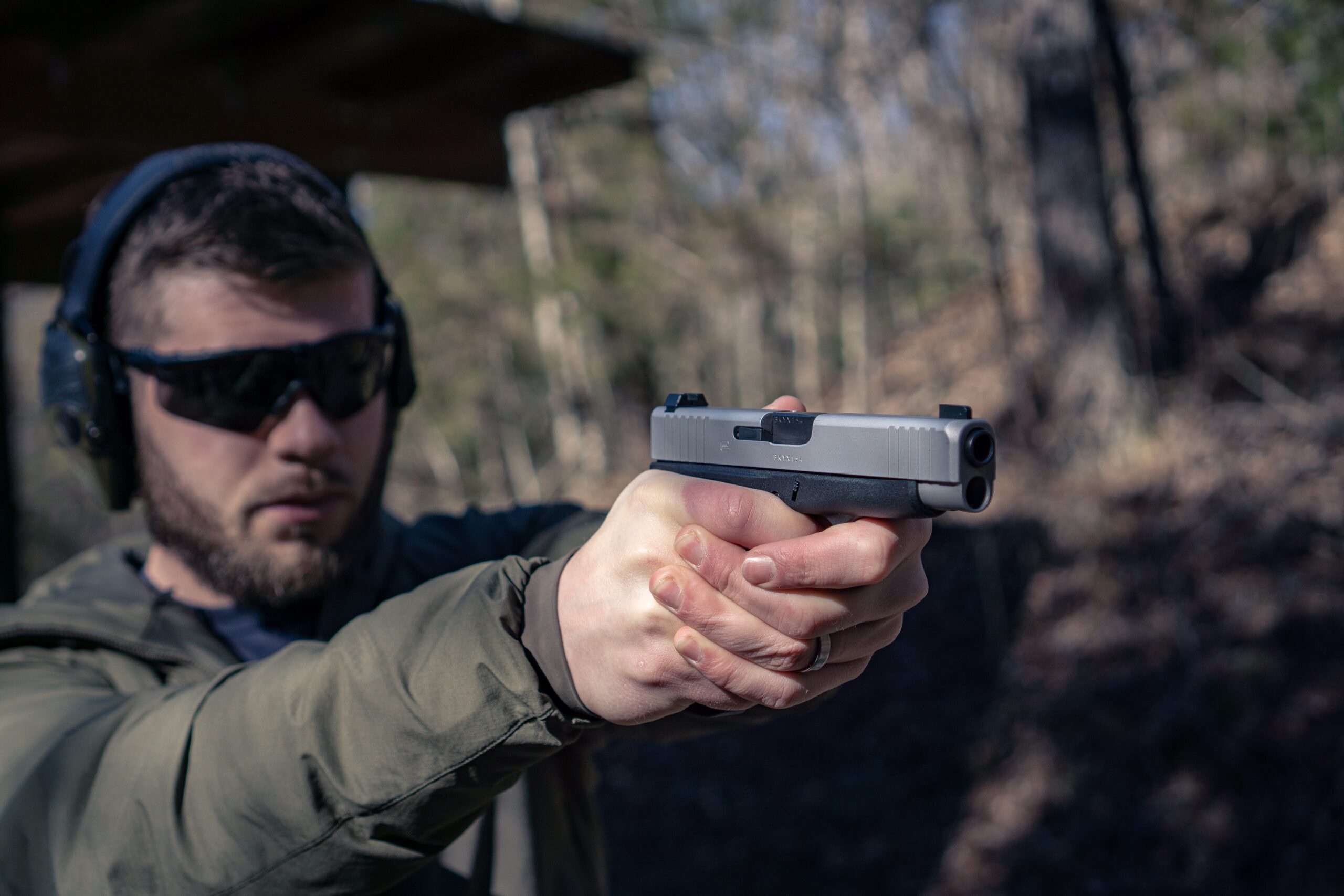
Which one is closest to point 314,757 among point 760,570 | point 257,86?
point 760,570

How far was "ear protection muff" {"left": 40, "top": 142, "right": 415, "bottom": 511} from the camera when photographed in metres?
1.75

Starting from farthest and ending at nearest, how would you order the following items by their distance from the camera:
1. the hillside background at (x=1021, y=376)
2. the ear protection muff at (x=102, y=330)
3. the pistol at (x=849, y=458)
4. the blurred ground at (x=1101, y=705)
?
the hillside background at (x=1021, y=376), the blurred ground at (x=1101, y=705), the ear protection muff at (x=102, y=330), the pistol at (x=849, y=458)

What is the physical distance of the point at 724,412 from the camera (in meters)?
1.20

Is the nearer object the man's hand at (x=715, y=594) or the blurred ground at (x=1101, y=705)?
the man's hand at (x=715, y=594)

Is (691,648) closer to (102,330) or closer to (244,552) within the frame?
(244,552)

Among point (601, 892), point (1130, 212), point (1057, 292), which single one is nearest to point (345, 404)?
point (601, 892)

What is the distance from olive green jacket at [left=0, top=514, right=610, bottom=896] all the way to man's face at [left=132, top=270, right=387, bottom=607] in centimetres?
44

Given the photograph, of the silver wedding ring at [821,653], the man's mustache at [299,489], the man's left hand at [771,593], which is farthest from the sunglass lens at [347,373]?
the silver wedding ring at [821,653]

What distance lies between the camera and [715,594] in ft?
3.36

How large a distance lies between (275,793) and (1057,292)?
6.17 metres

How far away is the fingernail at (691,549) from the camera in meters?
1.02

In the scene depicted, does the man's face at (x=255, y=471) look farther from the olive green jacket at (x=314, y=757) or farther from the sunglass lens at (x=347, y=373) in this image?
the olive green jacket at (x=314, y=757)

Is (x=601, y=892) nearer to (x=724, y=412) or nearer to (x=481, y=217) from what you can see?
(x=724, y=412)

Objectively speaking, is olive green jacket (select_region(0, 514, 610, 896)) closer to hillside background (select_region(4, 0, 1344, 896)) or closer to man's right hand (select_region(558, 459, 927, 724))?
man's right hand (select_region(558, 459, 927, 724))
